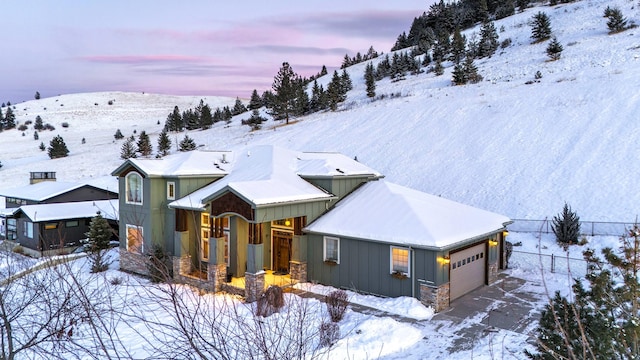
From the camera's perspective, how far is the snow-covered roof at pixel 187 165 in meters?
18.7

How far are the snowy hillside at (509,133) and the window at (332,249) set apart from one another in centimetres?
1115

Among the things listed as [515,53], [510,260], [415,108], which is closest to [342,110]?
[415,108]

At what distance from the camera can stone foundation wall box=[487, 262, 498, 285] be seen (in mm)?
16922

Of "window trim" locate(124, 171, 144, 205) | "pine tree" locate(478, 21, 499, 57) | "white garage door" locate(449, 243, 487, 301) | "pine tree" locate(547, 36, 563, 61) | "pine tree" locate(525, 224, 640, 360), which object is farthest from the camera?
"pine tree" locate(478, 21, 499, 57)

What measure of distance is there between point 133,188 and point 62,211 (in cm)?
952

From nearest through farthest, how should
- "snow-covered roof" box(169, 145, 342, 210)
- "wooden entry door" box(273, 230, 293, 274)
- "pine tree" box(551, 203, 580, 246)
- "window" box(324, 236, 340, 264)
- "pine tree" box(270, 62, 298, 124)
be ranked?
"snow-covered roof" box(169, 145, 342, 210)
"window" box(324, 236, 340, 264)
"wooden entry door" box(273, 230, 293, 274)
"pine tree" box(551, 203, 580, 246)
"pine tree" box(270, 62, 298, 124)

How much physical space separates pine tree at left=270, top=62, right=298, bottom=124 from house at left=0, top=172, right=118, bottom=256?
26.8 meters

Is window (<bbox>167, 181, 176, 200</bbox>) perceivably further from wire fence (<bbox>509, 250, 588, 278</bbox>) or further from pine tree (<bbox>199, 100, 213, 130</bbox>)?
pine tree (<bbox>199, 100, 213, 130</bbox>)

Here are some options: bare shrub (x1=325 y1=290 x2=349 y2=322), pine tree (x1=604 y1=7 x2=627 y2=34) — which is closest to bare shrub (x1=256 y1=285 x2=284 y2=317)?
bare shrub (x1=325 y1=290 x2=349 y2=322)

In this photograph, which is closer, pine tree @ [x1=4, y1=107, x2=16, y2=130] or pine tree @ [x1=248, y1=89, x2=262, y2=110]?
pine tree @ [x1=248, y1=89, x2=262, y2=110]

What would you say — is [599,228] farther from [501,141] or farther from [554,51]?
[554,51]

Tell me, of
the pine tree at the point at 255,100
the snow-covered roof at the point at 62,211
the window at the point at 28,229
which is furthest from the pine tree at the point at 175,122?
the window at the point at 28,229

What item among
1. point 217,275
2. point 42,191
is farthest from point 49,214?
point 217,275

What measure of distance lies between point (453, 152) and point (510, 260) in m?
13.4
